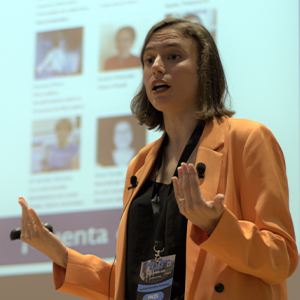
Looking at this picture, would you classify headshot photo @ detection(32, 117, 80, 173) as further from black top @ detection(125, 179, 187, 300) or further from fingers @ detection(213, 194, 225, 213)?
fingers @ detection(213, 194, 225, 213)

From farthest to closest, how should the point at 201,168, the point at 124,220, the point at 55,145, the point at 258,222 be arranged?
the point at 55,145 → the point at 124,220 → the point at 201,168 → the point at 258,222

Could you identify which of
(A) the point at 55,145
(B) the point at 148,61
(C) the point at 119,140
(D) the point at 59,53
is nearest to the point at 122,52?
(D) the point at 59,53

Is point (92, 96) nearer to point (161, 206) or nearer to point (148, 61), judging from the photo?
point (148, 61)

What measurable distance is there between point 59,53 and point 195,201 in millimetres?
2708

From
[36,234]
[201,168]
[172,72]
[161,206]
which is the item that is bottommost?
[36,234]

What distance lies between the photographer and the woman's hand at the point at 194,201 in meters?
1.30

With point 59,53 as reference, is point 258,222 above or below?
below

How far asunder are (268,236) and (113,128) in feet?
6.82

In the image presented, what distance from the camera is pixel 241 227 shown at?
4.53ft

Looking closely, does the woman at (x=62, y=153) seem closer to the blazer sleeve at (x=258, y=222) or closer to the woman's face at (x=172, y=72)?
the woman's face at (x=172, y=72)

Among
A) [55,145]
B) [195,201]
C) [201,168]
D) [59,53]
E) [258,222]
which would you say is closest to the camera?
[195,201]

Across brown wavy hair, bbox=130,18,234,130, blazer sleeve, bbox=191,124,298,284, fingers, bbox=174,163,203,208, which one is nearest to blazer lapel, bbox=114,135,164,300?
brown wavy hair, bbox=130,18,234,130

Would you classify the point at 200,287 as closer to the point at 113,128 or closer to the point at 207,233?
the point at 207,233

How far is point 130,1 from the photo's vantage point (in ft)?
12.0
